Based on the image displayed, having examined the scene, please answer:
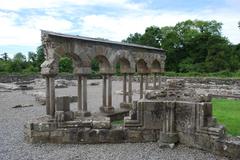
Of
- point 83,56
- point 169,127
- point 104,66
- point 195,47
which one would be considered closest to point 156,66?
point 104,66

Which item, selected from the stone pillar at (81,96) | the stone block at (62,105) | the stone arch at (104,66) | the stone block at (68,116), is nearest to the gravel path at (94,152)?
the stone block at (68,116)

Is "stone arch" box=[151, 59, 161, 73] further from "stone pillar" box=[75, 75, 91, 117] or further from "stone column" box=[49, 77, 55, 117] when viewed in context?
"stone column" box=[49, 77, 55, 117]

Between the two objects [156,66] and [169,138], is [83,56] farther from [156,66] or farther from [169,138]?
[156,66]

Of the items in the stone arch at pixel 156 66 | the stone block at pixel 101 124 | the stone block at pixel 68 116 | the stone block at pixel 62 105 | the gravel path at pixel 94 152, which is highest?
the stone arch at pixel 156 66

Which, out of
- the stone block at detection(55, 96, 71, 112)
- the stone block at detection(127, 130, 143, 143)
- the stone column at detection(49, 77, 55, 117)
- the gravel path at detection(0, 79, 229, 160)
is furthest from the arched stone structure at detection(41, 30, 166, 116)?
the stone block at detection(127, 130, 143, 143)

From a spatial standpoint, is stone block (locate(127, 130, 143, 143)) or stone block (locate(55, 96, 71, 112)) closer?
stone block (locate(127, 130, 143, 143))

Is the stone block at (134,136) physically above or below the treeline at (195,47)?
below

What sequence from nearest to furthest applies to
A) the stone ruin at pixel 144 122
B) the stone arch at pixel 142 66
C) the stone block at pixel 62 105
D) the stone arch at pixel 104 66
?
1. the stone ruin at pixel 144 122
2. the stone block at pixel 62 105
3. the stone arch at pixel 104 66
4. the stone arch at pixel 142 66

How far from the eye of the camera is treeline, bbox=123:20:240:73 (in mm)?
48219

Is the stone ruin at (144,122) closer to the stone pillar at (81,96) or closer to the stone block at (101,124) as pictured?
the stone block at (101,124)

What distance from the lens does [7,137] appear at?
11.5 metres

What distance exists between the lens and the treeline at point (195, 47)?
4822 cm

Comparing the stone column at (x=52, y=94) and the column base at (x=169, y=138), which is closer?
the column base at (x=169, y=138)

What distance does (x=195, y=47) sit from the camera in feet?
189
